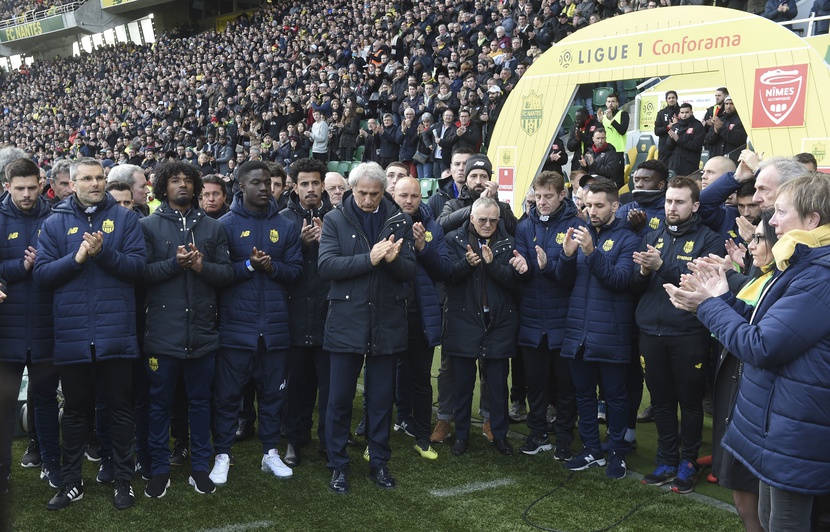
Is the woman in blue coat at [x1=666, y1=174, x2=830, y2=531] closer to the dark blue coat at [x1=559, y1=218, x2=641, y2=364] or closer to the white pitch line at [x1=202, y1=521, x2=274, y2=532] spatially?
the dark blue coat at [x1=559, y1=218, x2=641, y2=364]

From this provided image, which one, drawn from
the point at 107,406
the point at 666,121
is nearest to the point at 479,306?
the point at 107,406

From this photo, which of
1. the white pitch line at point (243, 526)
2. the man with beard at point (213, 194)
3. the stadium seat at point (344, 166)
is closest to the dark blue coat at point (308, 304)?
the man with beard at point (213, 194)

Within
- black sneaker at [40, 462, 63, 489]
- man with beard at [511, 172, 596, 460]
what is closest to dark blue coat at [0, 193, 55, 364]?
black sneaker at [40, 462, 63, 489]

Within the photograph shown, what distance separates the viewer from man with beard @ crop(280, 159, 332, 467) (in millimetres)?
4859

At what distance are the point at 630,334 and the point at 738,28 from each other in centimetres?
457

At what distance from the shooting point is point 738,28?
7.54 m

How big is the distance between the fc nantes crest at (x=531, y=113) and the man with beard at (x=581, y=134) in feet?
2.86

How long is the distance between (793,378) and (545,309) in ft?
8.18

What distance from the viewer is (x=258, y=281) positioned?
4.60 m

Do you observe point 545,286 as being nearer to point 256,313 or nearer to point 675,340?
point 675,340

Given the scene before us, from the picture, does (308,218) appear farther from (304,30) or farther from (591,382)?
(304,30)

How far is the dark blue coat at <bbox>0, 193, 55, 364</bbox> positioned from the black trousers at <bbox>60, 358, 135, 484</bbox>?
0.97 ft

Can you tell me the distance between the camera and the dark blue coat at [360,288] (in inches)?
170

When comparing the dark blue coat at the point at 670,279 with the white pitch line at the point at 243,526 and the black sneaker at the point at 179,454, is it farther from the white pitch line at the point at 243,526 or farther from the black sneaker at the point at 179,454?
the black sneaker at the point at 179,454
